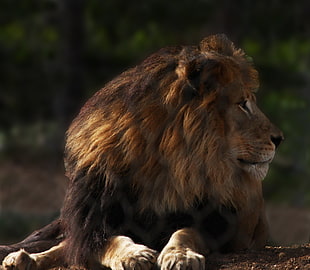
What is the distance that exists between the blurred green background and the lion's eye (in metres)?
4.00

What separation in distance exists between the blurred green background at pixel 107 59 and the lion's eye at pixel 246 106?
13.1 ft

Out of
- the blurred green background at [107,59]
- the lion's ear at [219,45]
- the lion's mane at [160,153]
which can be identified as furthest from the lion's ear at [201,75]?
the blurred green background at [107,59]

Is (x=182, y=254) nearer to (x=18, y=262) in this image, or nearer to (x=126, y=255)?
(x=126, y=255)

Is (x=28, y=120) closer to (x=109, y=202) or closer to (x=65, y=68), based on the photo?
(x=65, y=68)

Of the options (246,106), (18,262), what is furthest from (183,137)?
(18,262)

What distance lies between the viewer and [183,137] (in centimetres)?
226

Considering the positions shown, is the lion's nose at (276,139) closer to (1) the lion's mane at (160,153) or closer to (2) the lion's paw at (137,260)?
(1) the lion's mane at (160,153)

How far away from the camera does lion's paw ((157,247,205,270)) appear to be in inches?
78.7

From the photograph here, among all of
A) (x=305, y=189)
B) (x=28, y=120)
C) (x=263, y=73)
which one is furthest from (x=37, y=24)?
(x=305, y=189)

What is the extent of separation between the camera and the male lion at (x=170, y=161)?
2.25m

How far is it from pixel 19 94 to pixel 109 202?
4707mm

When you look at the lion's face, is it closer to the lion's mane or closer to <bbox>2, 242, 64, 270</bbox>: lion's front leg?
the lion's mane

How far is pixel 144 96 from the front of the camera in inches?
89.7

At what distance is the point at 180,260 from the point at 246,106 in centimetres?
49
